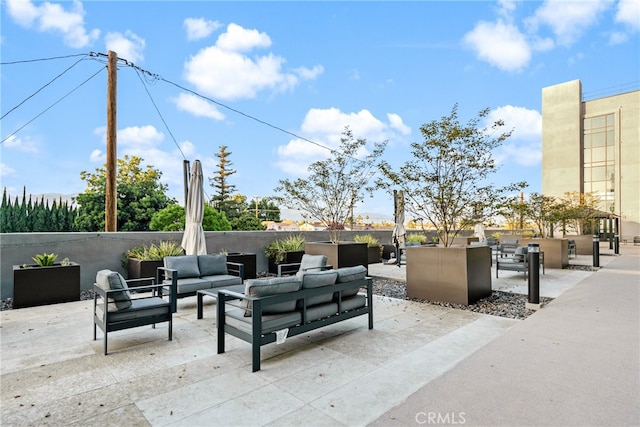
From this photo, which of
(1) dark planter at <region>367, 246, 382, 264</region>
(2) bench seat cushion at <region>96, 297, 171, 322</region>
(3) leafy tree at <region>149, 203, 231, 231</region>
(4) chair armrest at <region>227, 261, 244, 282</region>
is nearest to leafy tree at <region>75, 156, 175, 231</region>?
(3) leafy tree at <region>149, 203, 231, 231</region>

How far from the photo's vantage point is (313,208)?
1014cm

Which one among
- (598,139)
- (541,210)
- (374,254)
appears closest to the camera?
(374,254)

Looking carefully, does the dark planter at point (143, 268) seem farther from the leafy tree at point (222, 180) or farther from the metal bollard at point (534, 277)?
the leafy tree at point (222, 180)

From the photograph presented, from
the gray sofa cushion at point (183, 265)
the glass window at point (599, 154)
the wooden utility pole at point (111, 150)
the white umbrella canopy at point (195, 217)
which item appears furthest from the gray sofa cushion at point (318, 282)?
the glass window at point (599, 154)

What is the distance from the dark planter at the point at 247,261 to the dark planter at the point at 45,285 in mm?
2885

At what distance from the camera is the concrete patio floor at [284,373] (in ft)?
7.27

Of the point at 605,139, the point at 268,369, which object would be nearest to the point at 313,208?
the point at 268,369

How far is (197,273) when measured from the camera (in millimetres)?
5578

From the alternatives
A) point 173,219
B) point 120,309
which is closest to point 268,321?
point 120,309

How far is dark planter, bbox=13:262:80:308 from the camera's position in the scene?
5.31 meters

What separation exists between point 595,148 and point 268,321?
33.4 metres

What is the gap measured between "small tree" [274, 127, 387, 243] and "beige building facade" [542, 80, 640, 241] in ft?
83.7

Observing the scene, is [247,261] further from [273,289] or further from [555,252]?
[555,252]

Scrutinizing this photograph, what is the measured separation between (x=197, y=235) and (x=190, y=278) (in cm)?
142
